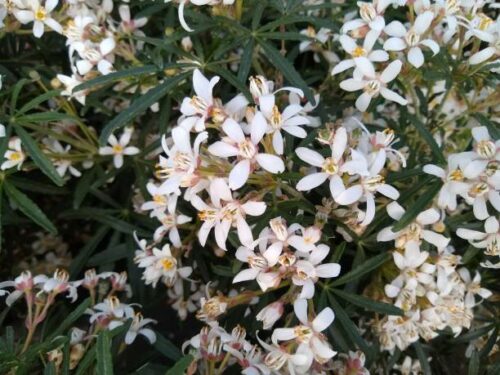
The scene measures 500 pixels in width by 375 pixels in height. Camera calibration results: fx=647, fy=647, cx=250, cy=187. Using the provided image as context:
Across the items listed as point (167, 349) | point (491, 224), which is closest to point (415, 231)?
point (491, 224)

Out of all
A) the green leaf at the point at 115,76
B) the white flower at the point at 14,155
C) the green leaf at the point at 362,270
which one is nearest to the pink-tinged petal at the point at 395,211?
the green leaf at the point at 362,270

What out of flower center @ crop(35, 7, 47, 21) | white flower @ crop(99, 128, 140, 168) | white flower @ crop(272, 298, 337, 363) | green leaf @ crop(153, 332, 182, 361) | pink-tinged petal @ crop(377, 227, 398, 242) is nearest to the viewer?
white flower @ crop(272, 298, 337, 363)

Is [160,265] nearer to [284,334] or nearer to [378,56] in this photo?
[284,334]

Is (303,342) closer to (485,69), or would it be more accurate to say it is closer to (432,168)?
(432,168)

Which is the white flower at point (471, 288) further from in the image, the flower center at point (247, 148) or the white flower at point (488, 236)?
the flower center at point (247, 148)

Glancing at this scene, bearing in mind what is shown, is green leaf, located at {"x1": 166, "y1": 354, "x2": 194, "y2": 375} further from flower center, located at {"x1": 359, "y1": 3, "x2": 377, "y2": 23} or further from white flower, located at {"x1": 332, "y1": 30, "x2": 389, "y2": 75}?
flower center, located at {"x1": 359, "y1": 3, "x2": 377, "y2": 23}

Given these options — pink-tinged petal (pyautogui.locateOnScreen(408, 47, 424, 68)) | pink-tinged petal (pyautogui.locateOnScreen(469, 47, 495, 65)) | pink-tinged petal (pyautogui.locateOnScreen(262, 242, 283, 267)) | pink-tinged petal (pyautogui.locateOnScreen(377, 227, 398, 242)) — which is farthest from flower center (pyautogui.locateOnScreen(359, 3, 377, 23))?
pink-tinged petal (pyautogui.locateOnScreen(262, 242, 283, 267))
